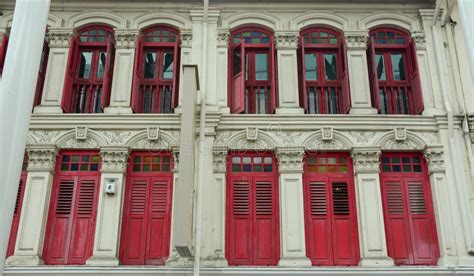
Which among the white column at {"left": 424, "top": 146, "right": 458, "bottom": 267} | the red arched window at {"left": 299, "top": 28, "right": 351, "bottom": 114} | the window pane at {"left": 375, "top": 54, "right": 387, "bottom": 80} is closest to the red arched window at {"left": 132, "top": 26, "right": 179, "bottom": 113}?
the red arched window at {"left": 299, "top": 28, "right": 351, "bottom": 114}

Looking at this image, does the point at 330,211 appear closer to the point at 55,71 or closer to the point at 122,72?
the point at 122,72

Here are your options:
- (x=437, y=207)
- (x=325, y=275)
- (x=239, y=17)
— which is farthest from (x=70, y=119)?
(x=437, y=207)

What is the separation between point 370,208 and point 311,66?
3286 mm

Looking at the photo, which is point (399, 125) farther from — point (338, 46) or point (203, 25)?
point (203, 25)

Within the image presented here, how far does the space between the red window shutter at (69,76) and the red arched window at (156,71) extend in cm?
132

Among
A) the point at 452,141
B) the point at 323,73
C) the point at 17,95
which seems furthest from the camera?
the point at 323,73

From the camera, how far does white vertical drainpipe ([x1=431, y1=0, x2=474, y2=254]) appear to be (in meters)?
9.98

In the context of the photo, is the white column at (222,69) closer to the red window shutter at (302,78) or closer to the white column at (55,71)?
the red window shutter at (302,78)

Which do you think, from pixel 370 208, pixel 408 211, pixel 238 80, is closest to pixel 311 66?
pixel 238 80

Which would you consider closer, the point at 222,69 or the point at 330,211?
the point at 330,211

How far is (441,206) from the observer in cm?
1027

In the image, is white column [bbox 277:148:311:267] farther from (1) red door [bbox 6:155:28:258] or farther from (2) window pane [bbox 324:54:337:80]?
(1) red door [bbox 6:155:28:258]

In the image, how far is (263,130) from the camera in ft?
35.9

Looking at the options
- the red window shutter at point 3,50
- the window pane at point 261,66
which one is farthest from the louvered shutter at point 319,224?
the red window shutter at point 3,50
